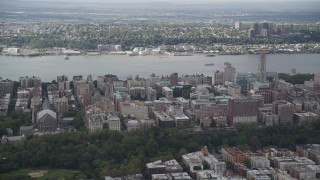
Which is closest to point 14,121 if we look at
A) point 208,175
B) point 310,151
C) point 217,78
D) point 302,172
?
point 208,175

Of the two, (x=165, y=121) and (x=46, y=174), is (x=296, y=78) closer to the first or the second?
(x=165, y=121)

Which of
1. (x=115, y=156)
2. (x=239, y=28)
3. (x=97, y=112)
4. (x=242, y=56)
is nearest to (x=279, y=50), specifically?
(x=242, y=56)

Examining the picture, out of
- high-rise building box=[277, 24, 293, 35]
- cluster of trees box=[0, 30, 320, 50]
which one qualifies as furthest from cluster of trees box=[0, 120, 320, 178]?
high-rise building box=[277, 24, 293, 35]

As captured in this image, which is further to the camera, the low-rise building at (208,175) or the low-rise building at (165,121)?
the low-rise building at (165,121)

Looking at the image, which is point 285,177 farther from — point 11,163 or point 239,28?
point 239,28

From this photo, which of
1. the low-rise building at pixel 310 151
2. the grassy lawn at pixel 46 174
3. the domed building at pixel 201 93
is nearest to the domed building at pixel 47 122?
the grassy lawn at pixel 46 174

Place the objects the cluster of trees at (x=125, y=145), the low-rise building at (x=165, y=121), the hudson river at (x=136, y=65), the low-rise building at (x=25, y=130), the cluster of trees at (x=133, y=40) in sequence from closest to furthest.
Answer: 1. the cluster of trees at (x=125, y=145)
2. the low-rise building at (x=25, y=130)
3. the low-rise building at (x=165, y=121)
4. the hudson river at (x=136, y=65)
5. the cluster of trees at (x=133, y=40)

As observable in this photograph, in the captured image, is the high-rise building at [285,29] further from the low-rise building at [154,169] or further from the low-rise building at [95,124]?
the low-rise building at [154,169]
